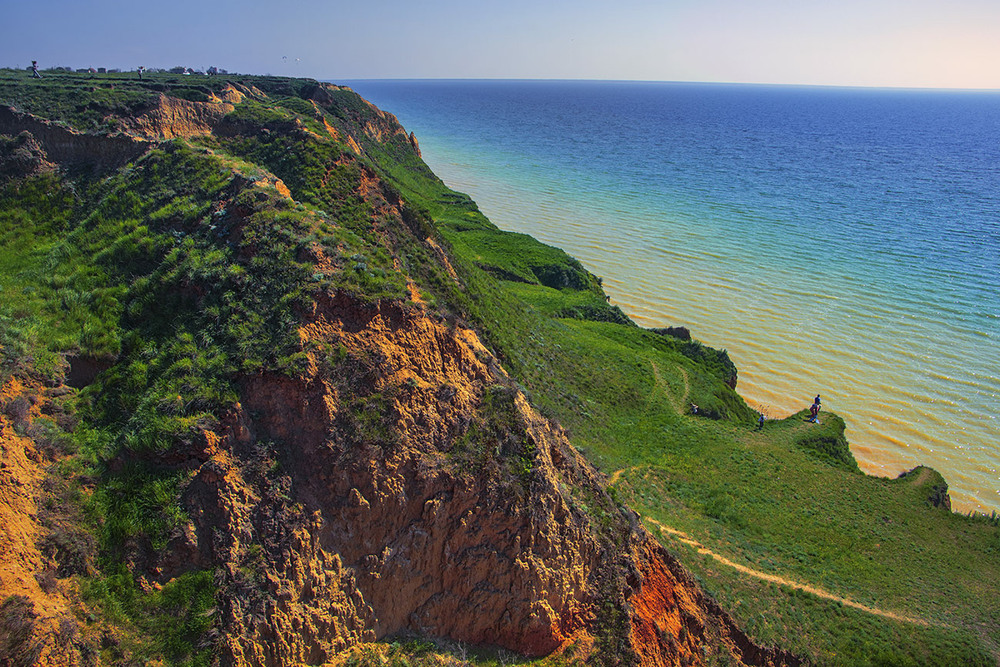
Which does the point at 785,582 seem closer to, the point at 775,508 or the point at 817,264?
the point at 775,508

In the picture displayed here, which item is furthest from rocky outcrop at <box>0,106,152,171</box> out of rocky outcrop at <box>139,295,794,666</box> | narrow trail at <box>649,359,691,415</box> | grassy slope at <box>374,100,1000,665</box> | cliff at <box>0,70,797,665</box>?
narrow trail at <box>649,359,691,415</box>

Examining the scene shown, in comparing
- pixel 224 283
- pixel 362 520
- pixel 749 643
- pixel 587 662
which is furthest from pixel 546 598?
pixel 224 283

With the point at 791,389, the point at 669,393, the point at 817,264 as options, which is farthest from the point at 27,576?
the point at 817,264

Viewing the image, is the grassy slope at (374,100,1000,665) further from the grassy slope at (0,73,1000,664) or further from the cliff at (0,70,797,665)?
the cliff at (0,70,797,665)

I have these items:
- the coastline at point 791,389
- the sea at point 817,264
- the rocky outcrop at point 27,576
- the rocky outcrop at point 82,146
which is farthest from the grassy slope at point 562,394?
the sea at point 817,264

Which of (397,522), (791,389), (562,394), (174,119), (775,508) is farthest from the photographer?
(791,389)

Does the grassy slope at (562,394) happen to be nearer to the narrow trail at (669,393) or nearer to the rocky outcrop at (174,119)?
the narrow trail at (669,393)
